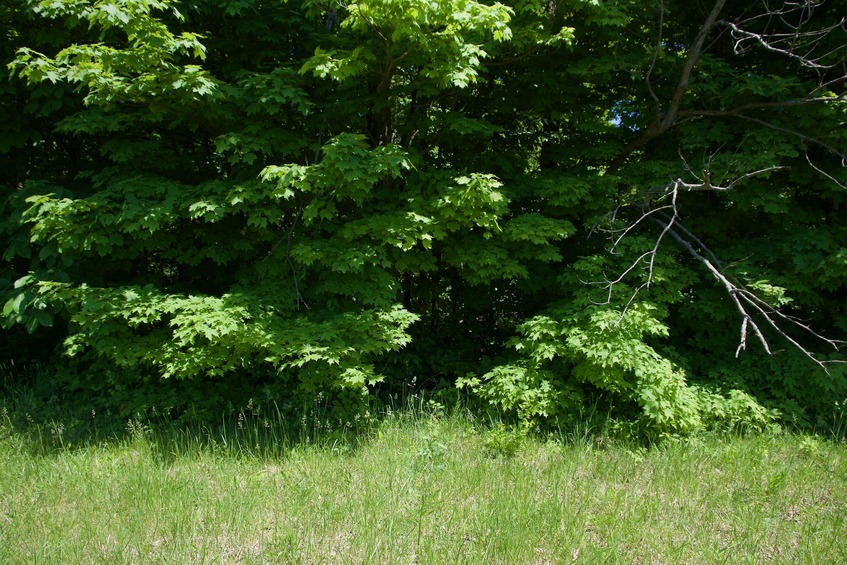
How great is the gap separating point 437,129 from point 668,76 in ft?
8.56

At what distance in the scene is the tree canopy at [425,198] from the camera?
4273mm

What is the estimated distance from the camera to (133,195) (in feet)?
14.7

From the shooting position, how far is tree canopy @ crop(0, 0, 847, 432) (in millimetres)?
4273

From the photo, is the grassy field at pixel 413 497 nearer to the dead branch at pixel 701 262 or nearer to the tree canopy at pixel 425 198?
the tree canopy at pixel 425 198

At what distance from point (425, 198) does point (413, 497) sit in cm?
280

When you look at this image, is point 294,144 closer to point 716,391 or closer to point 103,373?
point 103,373

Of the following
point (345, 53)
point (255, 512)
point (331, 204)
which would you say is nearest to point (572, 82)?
point (345, 53)

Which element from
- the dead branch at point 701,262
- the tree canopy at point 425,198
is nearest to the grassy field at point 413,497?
the tree canopy at point 425,198

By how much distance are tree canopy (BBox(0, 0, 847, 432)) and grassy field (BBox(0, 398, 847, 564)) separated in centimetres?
48

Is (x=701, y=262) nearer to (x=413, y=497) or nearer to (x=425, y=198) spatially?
(x=425, y=198)

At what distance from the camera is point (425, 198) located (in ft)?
16.4

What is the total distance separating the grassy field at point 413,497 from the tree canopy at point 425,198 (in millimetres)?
480

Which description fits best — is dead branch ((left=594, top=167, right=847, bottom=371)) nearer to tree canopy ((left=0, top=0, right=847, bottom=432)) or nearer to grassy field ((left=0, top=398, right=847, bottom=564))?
tree canopy ((left=0, top=0, right=847, bottom=432))

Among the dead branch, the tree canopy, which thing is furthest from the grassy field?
Answer: the dead branch
